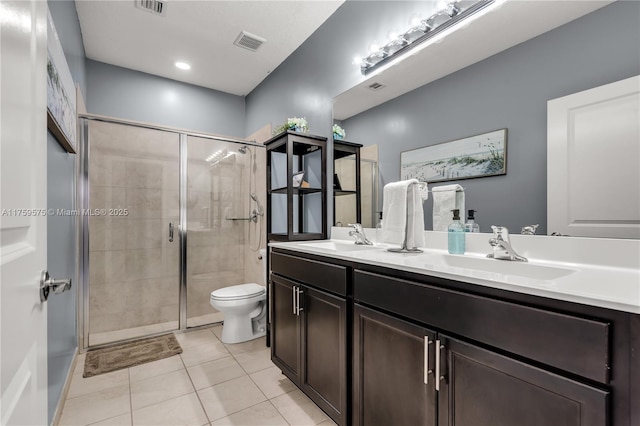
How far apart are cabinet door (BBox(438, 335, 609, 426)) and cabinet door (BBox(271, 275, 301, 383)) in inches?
37.1

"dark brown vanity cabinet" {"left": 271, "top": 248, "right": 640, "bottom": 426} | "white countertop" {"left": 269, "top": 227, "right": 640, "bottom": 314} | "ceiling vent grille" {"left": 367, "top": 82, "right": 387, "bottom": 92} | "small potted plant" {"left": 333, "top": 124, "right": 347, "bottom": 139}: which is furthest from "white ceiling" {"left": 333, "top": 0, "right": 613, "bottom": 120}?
"dark brown vanity cabinet" {"left": 271, "top": 248, "right": 640, "bottom": 426}

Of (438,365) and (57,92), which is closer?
(438,365)

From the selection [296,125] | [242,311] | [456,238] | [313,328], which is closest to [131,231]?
[242,311]

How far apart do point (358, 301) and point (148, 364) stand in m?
1.83

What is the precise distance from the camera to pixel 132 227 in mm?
2779

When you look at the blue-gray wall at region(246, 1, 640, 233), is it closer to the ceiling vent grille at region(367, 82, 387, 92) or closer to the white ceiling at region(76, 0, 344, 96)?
the ceiling vent grille at region(367, 82, 387, 92)

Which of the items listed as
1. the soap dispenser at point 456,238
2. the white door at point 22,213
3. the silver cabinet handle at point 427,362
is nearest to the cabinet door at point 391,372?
the silver cabinet handle at point 427,362

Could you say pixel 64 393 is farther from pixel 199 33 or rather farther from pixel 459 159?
pixel 199 33

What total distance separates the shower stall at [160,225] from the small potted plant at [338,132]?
115cm

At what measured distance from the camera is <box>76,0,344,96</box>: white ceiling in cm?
223

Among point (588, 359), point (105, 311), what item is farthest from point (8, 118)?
point (105, 311)

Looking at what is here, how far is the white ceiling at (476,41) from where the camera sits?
1.18 metres

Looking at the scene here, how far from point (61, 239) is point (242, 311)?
1330 millimetres

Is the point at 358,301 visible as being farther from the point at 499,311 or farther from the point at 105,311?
the point at 105,311
